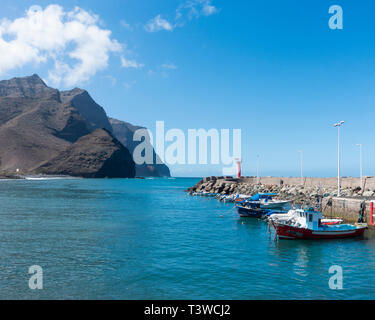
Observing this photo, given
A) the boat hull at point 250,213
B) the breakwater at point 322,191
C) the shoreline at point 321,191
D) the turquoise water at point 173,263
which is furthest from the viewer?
the boat hull at point 250,213

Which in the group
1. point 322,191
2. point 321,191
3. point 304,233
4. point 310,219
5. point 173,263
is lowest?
point 173,263

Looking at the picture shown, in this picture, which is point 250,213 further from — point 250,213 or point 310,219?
point 310,219

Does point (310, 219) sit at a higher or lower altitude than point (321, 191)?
lower

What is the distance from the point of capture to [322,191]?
6912 cm

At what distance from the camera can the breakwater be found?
41.8m

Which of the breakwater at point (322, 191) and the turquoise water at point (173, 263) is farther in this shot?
the breakwater at point (322, 191)

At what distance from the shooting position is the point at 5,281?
710 inches

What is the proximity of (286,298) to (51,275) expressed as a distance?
1438 centimetres

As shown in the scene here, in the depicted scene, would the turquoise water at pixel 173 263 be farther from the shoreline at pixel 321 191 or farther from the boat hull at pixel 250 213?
the boat hull at pixel 250 213

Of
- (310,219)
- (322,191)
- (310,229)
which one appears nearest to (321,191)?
(322,191)

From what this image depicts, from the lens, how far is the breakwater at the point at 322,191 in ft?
137

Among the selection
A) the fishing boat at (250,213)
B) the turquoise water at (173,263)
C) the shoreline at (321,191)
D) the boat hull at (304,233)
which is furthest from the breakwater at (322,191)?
the fishing boat at (250,213)

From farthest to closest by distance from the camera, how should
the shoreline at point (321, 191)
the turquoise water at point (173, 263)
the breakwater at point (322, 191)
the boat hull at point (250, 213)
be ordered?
the boat hull at point (250, 213), the shoreline at point (321, 191), the breakwater at point (322, 191), the turquoise water at point (173, 263)

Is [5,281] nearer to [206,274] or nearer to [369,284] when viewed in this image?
[206,274]
